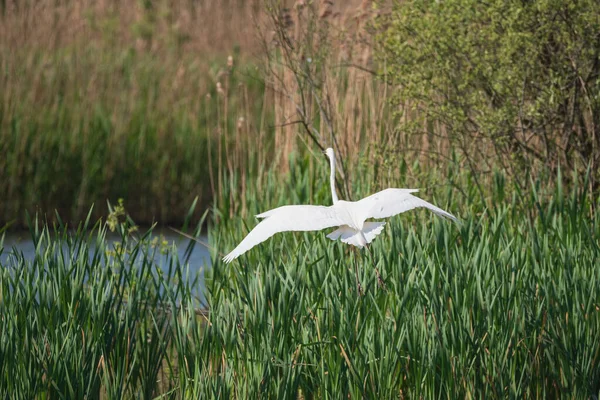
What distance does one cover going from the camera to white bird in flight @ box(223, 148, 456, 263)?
3463 mm

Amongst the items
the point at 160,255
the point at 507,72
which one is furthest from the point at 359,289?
the point at 160,255

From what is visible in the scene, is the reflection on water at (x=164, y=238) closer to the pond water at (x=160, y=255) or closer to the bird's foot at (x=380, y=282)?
the pond water at (x=160, y=255)

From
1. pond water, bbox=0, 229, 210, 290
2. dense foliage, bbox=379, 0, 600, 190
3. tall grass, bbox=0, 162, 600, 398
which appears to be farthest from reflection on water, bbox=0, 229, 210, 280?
tall grass, bbox=0, 162, 600, 398

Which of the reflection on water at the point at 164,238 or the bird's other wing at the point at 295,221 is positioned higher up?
the bird's other wing at the point at 295,221

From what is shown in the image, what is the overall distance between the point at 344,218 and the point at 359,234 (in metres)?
0.08

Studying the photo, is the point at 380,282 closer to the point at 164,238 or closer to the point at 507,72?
the point at 507,72

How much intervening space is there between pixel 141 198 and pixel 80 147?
745 millimetres

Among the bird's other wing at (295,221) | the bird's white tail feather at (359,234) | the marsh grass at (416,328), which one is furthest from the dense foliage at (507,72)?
the bird's other wing at (295,221)

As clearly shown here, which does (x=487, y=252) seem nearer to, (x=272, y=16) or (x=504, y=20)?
(x=504, y=20)

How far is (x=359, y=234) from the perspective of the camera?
3.54 meters

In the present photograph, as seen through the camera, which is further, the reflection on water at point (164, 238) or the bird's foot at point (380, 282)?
the reflection on water at point (164, 238)

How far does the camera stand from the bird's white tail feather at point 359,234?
11.5ft

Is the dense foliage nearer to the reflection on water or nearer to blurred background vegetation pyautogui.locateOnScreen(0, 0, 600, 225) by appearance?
blurred background vegetation pyautogui.locateOnScreen(0, 0, 600, 225)

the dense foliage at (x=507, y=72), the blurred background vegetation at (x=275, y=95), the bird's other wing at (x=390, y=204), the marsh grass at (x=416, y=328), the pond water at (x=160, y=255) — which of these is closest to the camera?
the marsh grass at (x=416, y=328)
